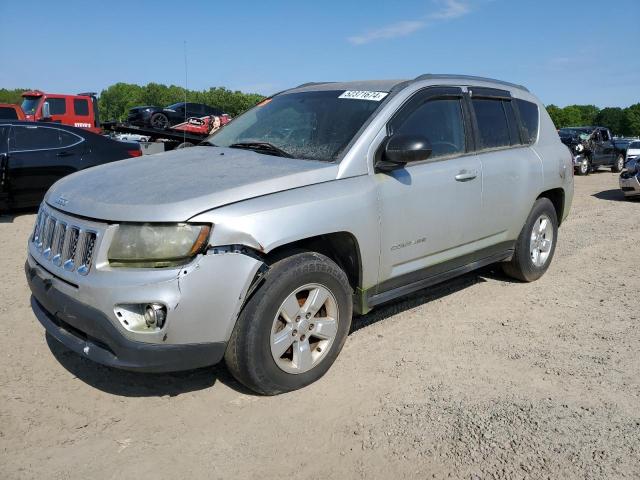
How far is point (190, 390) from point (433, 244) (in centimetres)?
190

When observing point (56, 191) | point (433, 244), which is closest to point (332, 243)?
point (433, 244)

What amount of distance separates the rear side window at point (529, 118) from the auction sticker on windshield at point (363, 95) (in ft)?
6.11

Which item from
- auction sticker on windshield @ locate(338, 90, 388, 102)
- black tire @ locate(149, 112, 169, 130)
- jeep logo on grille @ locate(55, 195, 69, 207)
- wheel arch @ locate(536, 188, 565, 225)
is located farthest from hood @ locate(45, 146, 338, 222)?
black tire @ locate(149, 112, 169, 130)

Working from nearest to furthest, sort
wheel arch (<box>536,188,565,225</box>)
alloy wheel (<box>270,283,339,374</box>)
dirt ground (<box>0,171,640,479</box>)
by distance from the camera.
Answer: dirt ground (<box>0,171,640,479</box>), alloy wheel (<box>270,283,339,374</box>), wheel arch (<box>536,188,565,225</box>)

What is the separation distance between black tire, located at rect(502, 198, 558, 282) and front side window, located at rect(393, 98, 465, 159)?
1.27m

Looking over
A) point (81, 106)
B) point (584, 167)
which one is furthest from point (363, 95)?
point (584, 167)

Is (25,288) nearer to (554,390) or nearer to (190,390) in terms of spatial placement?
(190,390)

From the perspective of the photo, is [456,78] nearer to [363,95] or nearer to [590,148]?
[363,95]

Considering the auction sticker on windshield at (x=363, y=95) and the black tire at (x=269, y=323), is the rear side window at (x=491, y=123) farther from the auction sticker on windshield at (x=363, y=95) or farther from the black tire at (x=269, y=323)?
the black tire at (x=269, y=323)

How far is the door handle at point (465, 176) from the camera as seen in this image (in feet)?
13.1

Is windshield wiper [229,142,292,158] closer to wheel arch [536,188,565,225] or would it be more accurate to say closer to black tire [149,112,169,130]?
wheel arch [536,188,565,225]

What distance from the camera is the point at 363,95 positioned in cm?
384

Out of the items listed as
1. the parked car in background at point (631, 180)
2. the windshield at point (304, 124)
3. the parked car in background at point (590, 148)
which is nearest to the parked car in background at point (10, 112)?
the windshield at point (304, 124)

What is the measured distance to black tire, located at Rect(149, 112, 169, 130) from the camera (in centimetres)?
1794
